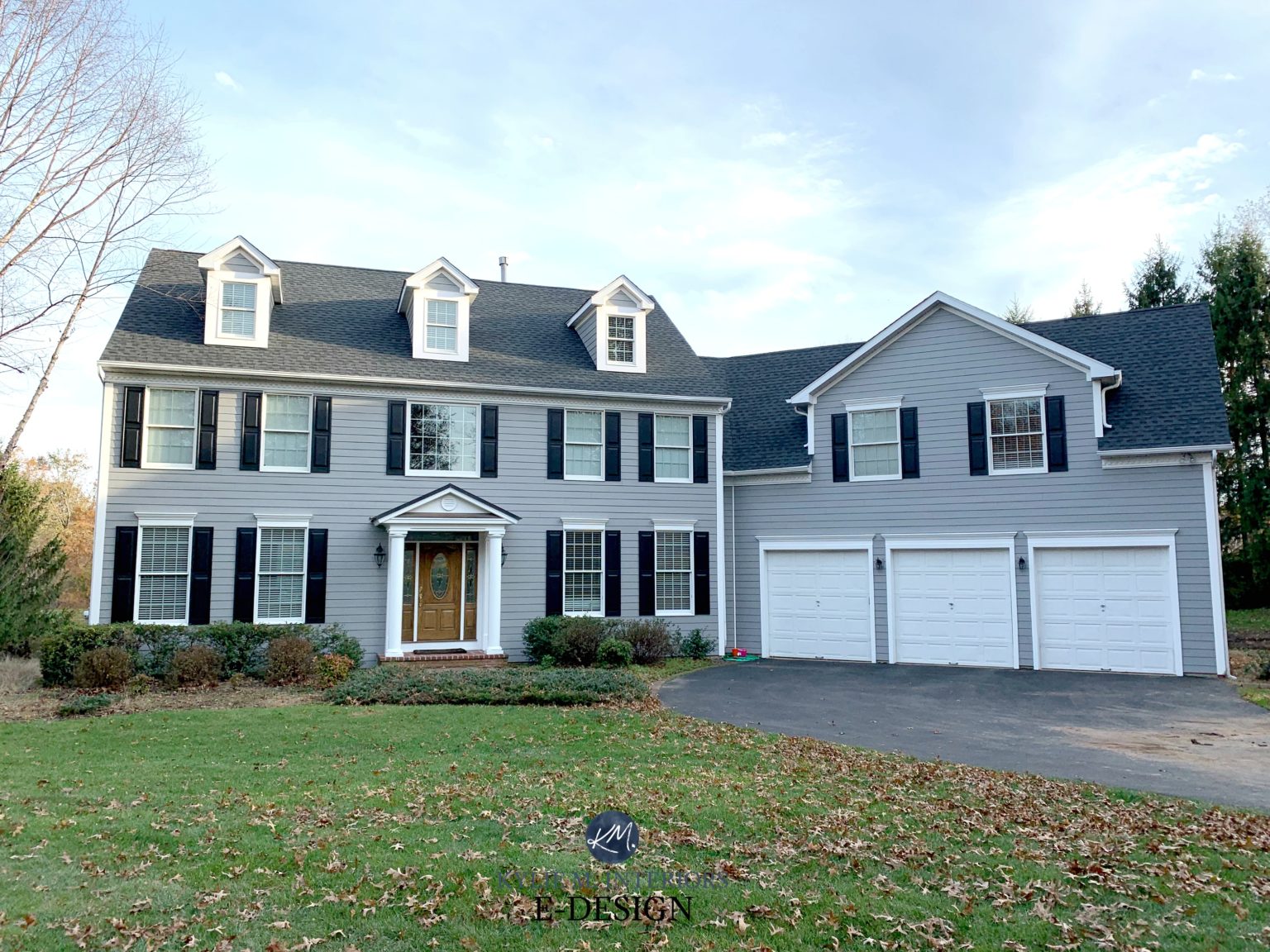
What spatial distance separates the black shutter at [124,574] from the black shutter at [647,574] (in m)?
9.75

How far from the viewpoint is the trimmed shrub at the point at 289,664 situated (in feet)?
45.9

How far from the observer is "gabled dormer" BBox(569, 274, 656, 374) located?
1916 centimetres

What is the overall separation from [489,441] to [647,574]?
14.8ft

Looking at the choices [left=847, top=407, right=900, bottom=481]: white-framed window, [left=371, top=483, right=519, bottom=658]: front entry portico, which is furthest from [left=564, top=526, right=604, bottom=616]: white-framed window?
[left=847, top=407, right=900, bottom=481]: white-framed window

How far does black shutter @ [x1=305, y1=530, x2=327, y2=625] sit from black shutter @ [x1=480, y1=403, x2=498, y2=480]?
11.4 feet

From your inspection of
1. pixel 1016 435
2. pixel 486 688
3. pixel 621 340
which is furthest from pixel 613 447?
pixel 1016 435

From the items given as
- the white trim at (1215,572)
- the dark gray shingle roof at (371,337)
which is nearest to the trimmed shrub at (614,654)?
the dark gray shingle roof at (371,337)

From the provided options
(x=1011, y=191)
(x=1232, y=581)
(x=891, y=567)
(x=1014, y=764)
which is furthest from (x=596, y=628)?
(x=1232, y=581)

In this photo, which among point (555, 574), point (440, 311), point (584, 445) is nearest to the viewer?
point (555, 574)

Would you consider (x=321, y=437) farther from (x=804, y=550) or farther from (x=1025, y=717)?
(x=1025, y=717)

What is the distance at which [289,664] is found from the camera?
14039 mm

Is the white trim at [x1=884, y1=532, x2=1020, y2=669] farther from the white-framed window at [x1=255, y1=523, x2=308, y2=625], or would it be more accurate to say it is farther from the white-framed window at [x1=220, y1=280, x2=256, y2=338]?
the white-framed window at [x1=220, y1=280, x2=256, y2=338]

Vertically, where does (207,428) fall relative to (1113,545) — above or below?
above

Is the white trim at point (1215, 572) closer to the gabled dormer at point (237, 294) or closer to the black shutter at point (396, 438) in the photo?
the black shutter at point (396, 438)
